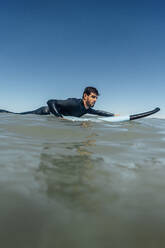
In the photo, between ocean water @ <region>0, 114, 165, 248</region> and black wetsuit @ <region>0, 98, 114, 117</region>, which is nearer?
ocean water @ <region>0, 114, 165, 248</region>

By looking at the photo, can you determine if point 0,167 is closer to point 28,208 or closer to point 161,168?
point 28,208

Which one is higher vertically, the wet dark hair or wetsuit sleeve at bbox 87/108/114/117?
the wet dark hair

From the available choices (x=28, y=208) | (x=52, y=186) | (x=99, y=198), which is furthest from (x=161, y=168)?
(x=28, y=208)

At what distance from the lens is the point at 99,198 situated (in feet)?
3.55

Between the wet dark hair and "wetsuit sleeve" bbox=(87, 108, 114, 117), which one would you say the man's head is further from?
"wetsuit sleeve" bbox=(87, 108, 114, 117)

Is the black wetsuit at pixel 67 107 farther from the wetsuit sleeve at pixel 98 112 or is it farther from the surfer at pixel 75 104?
the wetsuit sleeve at pixel 98 112

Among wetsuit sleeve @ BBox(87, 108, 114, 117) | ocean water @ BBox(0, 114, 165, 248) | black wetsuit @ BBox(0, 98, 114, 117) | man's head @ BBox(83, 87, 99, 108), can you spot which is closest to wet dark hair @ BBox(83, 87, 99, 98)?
man's head @ BBox(83, 87, 99, 108)

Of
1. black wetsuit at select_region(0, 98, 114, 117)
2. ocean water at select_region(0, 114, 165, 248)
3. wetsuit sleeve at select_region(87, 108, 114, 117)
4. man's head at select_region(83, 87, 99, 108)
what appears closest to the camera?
ocean water at select_region(0, 114, 165, 248)

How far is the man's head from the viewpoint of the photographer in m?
6.36

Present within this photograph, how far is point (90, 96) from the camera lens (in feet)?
20.9

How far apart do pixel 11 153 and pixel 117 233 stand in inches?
59.1

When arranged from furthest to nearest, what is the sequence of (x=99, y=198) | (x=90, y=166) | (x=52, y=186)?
(x=90, y=166)
(x=52, y=186)
(x=99, y=198)

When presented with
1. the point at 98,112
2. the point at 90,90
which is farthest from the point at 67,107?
the point at 98,112

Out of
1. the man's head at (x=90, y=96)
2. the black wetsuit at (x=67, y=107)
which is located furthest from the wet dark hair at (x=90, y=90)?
the black wetsuit at (x=67, y=107)
